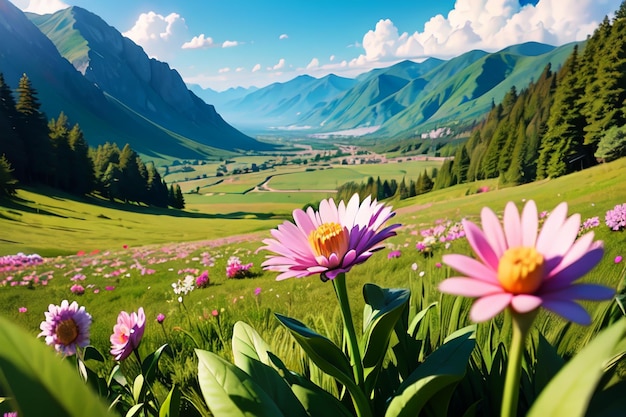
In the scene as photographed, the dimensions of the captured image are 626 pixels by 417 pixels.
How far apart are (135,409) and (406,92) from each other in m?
104

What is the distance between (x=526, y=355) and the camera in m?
0.97

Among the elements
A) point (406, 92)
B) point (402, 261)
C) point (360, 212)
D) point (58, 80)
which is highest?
point (406, 92)

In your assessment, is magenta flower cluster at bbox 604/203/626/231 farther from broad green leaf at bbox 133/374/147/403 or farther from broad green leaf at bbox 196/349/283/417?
broad green leaf at bbox 133/374/147/403

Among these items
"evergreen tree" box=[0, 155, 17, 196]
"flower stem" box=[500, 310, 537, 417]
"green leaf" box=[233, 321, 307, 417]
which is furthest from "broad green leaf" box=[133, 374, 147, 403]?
"evergreen tree" box=[0, 155, 17, 196]

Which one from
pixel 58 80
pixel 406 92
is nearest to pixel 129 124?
pixel 58 80

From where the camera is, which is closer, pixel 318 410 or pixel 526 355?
pixel 318 410

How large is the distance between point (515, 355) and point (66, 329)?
0.94m

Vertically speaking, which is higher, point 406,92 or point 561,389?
point 406,92

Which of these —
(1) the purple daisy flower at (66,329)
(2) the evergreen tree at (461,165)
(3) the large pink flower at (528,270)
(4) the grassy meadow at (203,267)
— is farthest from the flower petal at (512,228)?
(2) the evergreen tree at (461,165)

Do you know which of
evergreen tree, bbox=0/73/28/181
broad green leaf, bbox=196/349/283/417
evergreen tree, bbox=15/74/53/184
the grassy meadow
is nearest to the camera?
broad green leaf, bbox=196/349/283/417

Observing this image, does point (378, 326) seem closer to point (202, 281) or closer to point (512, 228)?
point (512, 228)

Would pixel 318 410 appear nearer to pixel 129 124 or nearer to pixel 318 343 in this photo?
pixel 318 343

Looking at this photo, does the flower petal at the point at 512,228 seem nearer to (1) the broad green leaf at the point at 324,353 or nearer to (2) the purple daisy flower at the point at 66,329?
(1) the broad green leaf at the point at 324,353

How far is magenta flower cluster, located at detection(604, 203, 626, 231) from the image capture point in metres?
2.19
